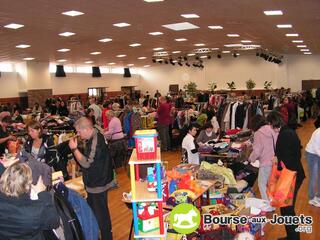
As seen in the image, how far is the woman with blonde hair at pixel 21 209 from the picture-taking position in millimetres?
2332

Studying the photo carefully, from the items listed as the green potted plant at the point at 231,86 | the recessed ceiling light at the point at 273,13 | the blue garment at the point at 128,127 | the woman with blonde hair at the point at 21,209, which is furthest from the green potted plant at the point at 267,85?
the woman with blonde hair at the point at 21,209

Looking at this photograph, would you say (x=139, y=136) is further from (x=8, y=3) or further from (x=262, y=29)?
(x=262, y=29)

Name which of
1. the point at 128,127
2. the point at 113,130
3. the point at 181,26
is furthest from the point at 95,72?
the point at 113,130

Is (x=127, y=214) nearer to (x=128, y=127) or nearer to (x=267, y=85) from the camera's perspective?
(x=128, y=127)

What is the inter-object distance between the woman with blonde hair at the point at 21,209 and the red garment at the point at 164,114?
325 inches

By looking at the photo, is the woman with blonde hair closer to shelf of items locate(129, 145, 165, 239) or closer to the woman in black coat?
shelf of items locate(129, 145, 165, 239)

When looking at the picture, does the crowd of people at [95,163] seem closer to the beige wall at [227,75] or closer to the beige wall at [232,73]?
the beige wall at [227,75]

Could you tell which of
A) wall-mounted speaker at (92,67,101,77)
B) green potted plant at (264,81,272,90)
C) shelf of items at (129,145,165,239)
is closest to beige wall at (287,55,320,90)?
green potted plant at (264,81,272,90)

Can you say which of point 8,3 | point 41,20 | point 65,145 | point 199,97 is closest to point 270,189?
point 65,145

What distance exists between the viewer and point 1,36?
996 centimetres

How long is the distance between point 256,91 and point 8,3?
1864 centimetres

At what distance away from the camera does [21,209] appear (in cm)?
234

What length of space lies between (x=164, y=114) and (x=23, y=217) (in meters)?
8.48

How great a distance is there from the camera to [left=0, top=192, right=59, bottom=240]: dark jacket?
233 centimetres
